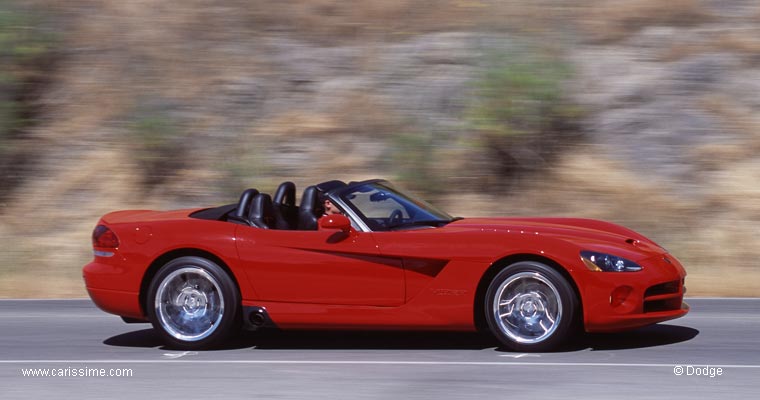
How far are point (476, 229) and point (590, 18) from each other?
1222 centimetres

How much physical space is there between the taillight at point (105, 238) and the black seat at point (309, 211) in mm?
1429

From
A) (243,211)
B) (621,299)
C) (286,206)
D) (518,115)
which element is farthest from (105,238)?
(518,115)

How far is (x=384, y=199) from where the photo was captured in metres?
8.45

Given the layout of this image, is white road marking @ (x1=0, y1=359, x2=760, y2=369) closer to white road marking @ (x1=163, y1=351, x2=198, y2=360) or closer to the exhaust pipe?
white road marking @ (x1=163, y1=351, x2=198, y2=360)

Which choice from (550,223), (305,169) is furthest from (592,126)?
(550,223)

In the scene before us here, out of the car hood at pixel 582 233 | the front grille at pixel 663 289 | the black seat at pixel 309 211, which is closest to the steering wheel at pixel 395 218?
the car hood at pixel 582 233

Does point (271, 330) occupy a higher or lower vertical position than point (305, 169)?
lower

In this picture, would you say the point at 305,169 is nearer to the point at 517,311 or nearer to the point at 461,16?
the point at 461,16

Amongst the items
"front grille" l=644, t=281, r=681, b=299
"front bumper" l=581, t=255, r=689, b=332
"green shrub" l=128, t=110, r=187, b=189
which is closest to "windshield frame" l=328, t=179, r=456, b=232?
"front bumper" l=581, t=255, r=689, b=332

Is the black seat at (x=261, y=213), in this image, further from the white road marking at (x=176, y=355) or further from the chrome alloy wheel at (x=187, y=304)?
the white road marking at (x=176, y=355)

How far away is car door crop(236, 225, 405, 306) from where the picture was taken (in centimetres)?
763

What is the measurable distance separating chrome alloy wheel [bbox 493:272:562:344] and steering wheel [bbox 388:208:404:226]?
42.4 inches

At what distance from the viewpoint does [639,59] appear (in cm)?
1792

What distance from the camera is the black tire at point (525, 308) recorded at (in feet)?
24.4
